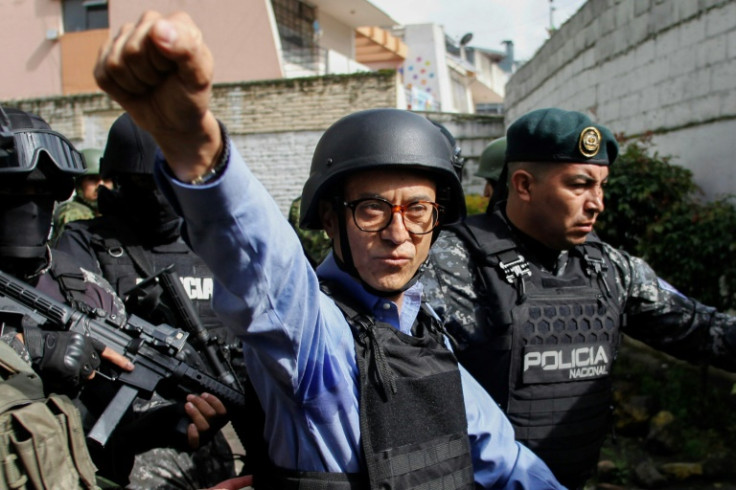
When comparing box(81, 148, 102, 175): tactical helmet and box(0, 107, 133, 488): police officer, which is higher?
box(81, 148, 102, 175): tactical helmet

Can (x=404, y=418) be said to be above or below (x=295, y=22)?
below

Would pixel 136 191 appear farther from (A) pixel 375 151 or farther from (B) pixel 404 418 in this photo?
(B) pixel 404 418

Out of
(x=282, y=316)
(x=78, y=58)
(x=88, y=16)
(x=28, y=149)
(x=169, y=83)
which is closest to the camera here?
(x=169, y=83)

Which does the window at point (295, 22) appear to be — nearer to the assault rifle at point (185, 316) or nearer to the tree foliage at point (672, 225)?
the tree foliage at point (672, 225)

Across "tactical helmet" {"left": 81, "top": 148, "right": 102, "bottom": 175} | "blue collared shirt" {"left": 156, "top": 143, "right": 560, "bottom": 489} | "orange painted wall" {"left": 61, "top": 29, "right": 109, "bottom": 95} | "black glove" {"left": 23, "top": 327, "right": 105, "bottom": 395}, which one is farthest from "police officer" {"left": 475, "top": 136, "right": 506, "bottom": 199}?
"orange painted wall" {"left": 61, "top": 29, "right": 109, "bottom": 95}

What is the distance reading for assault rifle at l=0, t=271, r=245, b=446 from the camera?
6.00ft

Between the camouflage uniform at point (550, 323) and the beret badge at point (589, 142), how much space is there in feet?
1.25

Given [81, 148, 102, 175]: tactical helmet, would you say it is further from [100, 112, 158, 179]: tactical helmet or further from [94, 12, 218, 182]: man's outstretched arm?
[94, 12, 218, 182]: man's outstretched arm

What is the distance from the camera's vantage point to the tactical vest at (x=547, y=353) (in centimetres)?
221

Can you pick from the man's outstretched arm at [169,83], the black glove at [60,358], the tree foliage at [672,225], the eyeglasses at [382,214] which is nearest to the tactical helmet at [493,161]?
the tree foliage at [672,225]

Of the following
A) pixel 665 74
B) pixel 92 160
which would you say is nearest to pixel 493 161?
pixel 665 74

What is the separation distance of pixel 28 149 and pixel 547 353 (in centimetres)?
178

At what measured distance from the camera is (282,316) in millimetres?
1064

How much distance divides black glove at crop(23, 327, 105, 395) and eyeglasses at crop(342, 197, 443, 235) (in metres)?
0.78
